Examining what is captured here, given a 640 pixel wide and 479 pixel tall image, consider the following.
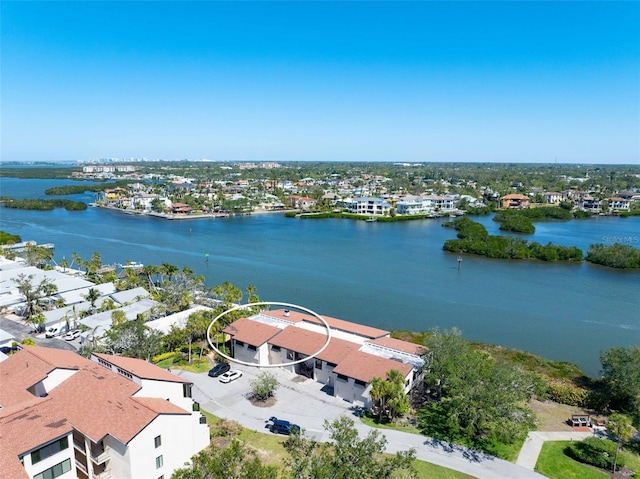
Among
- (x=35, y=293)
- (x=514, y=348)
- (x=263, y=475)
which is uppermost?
(x=263, y=475)

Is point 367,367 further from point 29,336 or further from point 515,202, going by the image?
point 515,202

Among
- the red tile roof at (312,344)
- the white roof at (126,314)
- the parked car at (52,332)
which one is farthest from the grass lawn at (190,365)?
the parked car at (52,332)

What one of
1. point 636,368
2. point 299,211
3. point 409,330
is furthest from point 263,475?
point 299,211

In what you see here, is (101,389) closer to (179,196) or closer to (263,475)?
(263,475)

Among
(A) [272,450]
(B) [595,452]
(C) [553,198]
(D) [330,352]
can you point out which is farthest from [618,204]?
(A) [272,450]

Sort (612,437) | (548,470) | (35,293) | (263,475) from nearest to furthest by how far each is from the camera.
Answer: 1. (263,475)
2. (548,470)
3. (612,437)
4. (35,293)

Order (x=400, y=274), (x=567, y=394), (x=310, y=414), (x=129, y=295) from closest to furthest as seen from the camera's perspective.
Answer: (x=310, y=414), (x=567, y=394), (x=129, y=295), (x=400, y=274)
